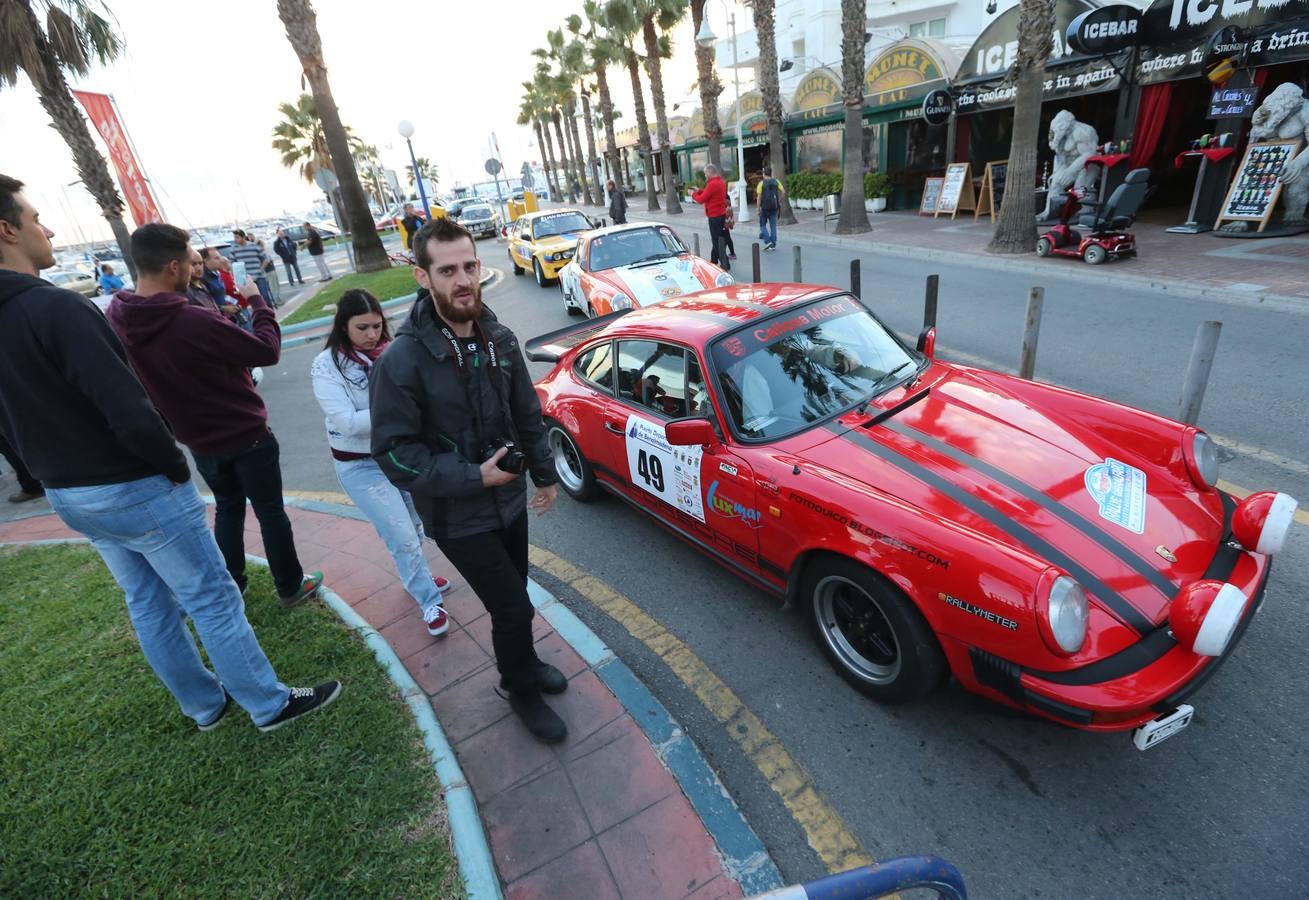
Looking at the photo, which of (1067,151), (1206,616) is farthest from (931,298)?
(1067,151)

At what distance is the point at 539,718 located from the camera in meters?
2.64

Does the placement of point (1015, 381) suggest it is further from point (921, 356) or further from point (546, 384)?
point (546, 384)

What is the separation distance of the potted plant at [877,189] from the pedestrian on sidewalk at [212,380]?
2050 centimetres

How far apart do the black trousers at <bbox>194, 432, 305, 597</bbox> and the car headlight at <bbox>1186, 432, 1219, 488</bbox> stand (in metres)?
4.26

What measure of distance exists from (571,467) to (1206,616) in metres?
3.67

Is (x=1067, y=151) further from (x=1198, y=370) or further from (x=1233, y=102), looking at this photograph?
(x=1198, y=370)

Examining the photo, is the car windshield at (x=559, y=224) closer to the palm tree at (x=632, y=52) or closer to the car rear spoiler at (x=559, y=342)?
the car rear spoiler at (x=559, y=342)

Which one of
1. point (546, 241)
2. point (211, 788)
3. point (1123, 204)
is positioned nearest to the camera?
point (211, 788)

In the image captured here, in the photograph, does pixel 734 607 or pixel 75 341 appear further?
pixel 734 607

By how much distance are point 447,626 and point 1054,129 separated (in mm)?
16939

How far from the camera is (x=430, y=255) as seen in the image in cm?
214

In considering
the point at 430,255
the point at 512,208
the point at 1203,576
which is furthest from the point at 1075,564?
the point at 512,208

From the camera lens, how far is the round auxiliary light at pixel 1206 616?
6.35ft

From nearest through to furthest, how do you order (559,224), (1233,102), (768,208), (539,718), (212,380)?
(539,718) → (212,380) → (1233,102) → (768,208) → (559,224)
